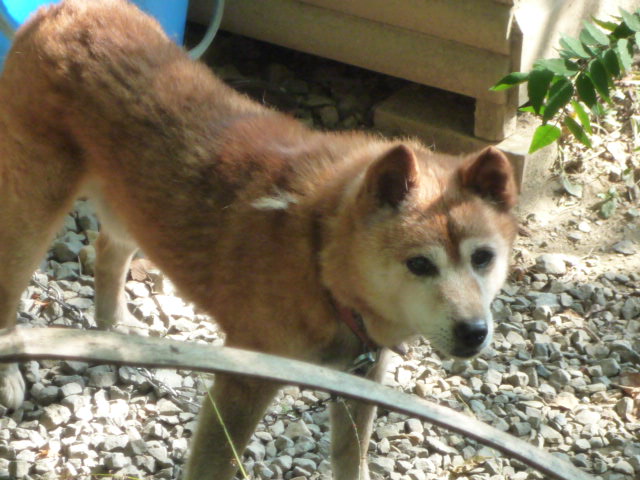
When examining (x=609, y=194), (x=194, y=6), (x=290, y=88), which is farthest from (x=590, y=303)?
(x=194, y=6)

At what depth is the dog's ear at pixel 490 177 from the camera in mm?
2896

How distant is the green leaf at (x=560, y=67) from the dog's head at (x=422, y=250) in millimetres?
796

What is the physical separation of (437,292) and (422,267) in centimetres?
10

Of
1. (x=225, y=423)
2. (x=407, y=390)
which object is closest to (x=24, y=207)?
(x=225, y=423)

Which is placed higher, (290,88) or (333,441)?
(290,88)

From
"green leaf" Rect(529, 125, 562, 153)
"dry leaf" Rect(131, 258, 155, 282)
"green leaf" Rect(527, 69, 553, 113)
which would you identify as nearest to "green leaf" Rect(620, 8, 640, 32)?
"green leaf" Rect(527, 69, 553, 113)

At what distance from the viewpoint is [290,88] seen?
5.59 metres

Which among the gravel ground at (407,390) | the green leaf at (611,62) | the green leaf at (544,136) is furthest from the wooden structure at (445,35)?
the green leaf at (611,62)

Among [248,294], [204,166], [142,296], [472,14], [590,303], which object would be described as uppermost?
[472,14]

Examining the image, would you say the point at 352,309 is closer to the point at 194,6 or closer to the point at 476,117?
the point at 476,117

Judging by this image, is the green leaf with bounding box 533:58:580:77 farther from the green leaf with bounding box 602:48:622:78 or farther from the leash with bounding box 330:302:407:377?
the leash with bounding box 330:302:407:377

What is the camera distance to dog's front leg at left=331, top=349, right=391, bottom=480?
324cm

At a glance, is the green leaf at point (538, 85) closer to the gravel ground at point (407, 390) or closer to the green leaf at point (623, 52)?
the green leaf at point (623, 52)

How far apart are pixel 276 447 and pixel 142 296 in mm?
1175
